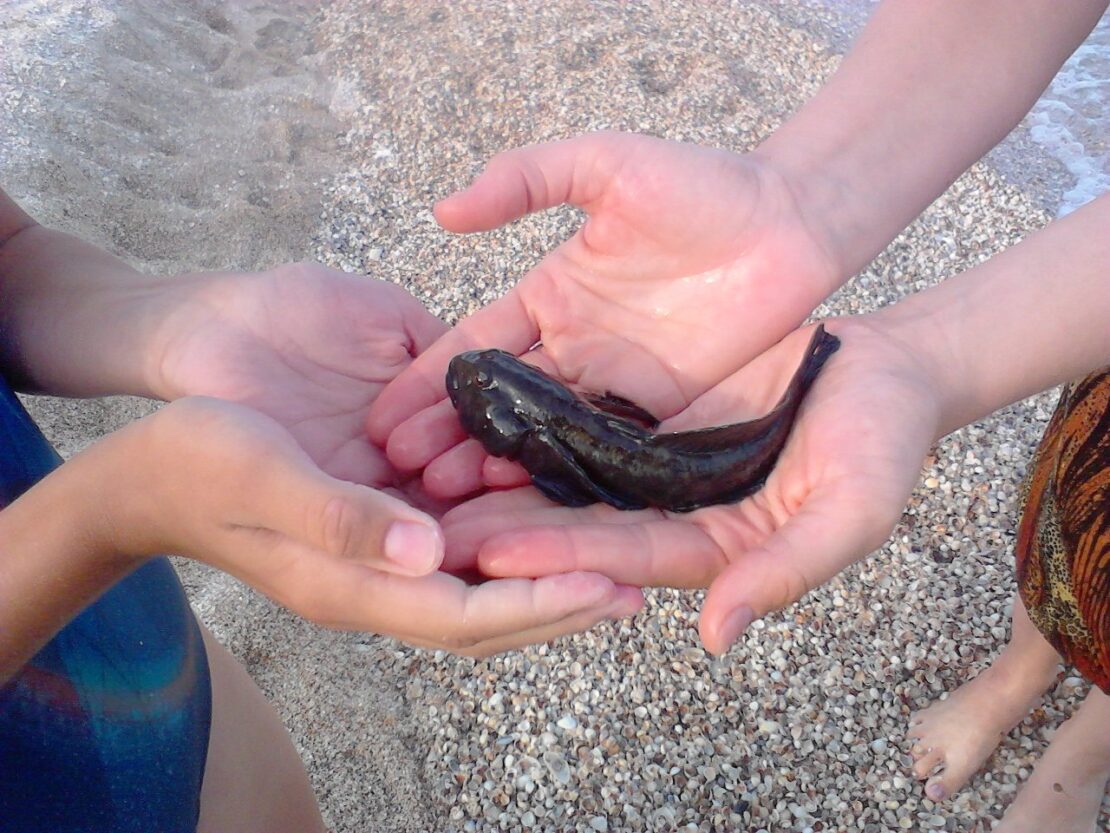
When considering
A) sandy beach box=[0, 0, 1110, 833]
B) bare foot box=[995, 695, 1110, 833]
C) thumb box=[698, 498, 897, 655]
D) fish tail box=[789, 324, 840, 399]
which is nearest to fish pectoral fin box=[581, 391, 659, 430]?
fish tail box=[789, 324, 840, 399]

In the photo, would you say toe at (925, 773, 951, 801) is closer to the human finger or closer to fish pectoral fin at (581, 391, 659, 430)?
fish pectoral fin at (581, 391, 659, 430)

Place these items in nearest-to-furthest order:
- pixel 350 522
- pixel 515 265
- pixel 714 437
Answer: pixel 350 522, pixel 714 437, pixel 515 265

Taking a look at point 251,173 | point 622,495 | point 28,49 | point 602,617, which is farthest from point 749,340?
point 28,49

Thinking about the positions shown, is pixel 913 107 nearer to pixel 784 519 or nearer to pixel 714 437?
pixel 714 437

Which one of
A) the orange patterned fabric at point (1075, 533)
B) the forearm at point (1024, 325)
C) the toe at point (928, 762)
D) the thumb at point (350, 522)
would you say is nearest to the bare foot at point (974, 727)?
the toe at point (928, 762)

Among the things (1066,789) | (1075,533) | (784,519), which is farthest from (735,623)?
(1066,789)

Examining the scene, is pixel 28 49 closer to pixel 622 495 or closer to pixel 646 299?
pixel 646 299
